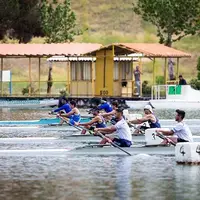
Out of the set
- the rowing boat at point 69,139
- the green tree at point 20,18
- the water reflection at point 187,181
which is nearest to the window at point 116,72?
the green tree at point 20,18

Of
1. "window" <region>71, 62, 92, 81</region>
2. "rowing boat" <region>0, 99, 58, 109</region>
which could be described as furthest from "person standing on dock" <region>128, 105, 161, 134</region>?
"window" <region>71, 62, 92, 81</region>

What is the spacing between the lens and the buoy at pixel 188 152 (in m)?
25.9

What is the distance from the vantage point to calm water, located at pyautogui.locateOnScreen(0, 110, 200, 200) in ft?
68.4

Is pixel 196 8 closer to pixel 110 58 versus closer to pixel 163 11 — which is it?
pixel 163 11

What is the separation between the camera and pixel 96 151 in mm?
28641

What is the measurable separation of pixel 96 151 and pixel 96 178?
5.14 m

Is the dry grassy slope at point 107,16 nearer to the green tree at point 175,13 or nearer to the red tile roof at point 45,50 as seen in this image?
the green tree at point 175,13

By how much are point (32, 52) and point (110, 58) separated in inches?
203

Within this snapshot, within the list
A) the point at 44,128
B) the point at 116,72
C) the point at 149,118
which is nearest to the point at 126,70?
the point at 116,72

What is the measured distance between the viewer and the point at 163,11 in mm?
71625

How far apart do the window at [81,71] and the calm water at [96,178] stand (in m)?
33.4

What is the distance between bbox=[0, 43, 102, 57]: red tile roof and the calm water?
105ft

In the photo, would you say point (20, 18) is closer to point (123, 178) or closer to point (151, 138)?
point (151, 138)

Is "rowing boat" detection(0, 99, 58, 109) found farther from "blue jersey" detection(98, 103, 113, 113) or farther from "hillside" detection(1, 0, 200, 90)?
"hillside" detection(1, 0, 200, 90)
